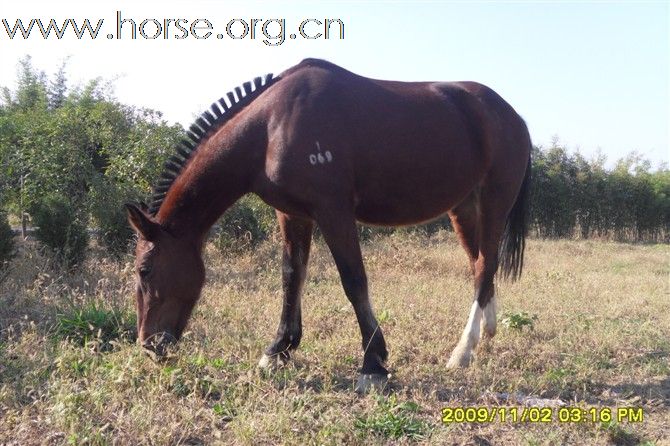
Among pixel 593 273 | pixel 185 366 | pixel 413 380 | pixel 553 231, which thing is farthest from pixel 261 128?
pixel 553 231

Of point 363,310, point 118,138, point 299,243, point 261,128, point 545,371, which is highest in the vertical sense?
point 118,138

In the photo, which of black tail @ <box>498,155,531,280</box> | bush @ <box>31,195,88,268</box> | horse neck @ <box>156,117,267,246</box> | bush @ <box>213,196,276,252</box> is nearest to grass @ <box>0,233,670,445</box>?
bush @ <box>31,195,88,268</box>

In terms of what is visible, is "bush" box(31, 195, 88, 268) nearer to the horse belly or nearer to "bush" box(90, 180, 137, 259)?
"bush" box(90, 180, 137, 259)

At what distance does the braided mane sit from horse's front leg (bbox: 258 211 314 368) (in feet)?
2.70

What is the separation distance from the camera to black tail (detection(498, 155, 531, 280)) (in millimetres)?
5469

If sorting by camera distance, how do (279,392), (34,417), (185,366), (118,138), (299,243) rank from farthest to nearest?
(118,138), (299,243), (185,366), (279,392), (34,417)

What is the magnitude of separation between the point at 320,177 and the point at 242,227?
6.49m

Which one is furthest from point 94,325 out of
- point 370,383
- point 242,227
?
point 242,227

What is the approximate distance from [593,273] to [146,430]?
8.45 m

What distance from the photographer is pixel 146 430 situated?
291 centimetres

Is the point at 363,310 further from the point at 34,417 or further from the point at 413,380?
the point at 34,417

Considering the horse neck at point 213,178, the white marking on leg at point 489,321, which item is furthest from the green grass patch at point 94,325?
the white marking on leg at point 489,321

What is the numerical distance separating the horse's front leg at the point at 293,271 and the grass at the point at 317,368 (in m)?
0.21
